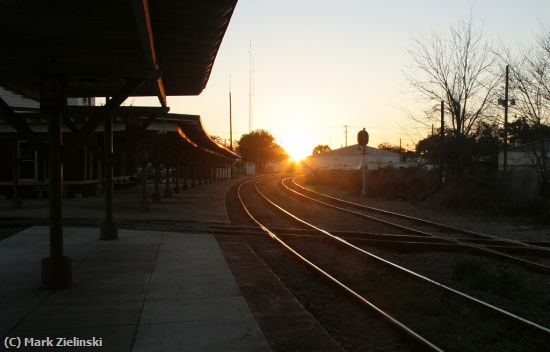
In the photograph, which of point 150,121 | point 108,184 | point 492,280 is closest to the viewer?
point 492,280

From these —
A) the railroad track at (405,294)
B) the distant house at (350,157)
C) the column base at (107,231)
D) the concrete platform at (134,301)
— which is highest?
the distant house at (350,157)

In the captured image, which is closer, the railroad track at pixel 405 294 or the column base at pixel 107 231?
the railroad track at pixel 405 294

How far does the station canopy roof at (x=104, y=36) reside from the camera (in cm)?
686

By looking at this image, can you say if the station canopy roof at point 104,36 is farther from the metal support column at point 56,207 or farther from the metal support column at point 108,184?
the metal support column at point 108,184

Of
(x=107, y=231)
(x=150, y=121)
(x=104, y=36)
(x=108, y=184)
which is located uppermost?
(x=104, y=36)

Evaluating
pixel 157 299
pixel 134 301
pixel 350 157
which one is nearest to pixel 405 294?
pixel 157 299

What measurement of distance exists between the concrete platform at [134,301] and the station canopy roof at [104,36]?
290 cm

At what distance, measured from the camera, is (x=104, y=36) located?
8.09 metres

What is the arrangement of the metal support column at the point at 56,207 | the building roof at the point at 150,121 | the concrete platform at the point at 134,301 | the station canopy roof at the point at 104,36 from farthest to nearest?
1. the building roof at the point at 150,121
2. the metal support column at the point at 56,207
3. the station canopy roof at the point at 104,36
4. the concrete platform at the point at 134,301

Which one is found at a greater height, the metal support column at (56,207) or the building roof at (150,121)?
the building roof at (150,121)

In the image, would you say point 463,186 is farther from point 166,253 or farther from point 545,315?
point 545,315

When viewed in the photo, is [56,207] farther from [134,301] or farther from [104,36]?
[104,36]

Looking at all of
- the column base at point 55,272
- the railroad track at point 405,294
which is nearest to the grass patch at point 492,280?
the railroad track at point 405,294

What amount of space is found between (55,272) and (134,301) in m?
1.36
